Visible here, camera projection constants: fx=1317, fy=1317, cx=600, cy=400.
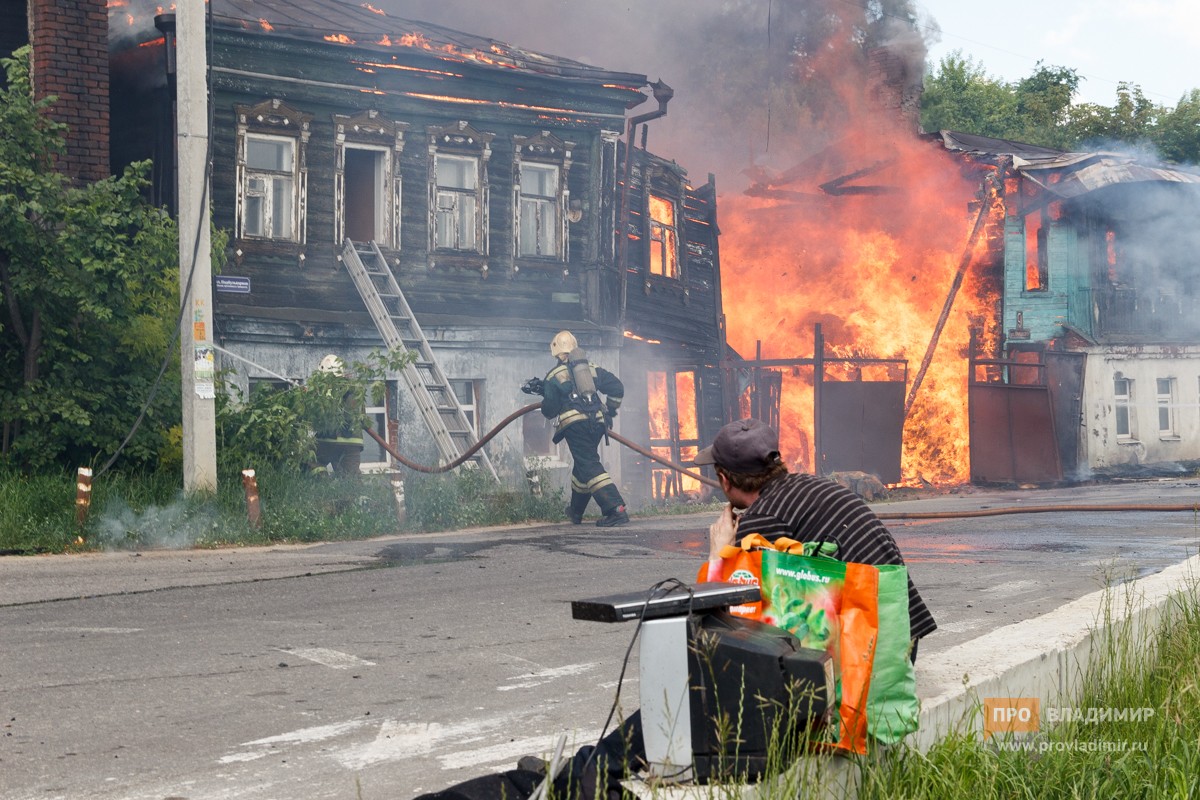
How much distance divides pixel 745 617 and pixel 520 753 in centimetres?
173

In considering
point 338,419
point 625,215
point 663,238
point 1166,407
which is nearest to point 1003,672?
point 338,419

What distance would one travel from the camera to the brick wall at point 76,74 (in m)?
16.6

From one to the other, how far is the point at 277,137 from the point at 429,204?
8.75 feet

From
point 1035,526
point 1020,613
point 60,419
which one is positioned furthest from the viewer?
point 1035,526

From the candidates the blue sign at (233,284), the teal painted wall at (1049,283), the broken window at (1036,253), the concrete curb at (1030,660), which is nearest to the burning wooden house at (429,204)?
the blue sign at (233,284)

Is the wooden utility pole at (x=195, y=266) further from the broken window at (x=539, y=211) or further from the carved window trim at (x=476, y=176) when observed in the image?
the broken window at (x=539, y=211)

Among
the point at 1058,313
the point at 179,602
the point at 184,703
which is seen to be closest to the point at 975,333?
the point at 1058,313

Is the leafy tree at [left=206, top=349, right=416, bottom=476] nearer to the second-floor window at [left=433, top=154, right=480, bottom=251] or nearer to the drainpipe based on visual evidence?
the second-floor window at [left=433, top=154, right=480, bottom=251]

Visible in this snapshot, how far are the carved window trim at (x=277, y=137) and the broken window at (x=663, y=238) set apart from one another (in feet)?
25.8

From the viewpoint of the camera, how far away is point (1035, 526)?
50.9ft

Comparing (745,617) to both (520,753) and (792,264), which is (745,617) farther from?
(792,264)

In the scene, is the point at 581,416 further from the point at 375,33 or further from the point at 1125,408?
the point at 1125,408

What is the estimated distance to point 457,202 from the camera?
21.6m

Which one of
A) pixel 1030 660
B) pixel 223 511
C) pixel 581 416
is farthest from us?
pixel 581 416
